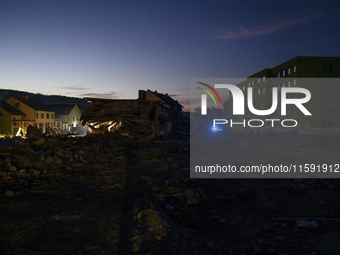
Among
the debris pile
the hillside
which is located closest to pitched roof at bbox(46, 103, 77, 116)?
the debris pile

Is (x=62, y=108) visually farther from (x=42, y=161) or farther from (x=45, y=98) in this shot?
(x=45, y=98)

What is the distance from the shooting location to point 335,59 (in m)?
37.2

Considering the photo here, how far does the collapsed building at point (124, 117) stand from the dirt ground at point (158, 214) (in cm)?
1005

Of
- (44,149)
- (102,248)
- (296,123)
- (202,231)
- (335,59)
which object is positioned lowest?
(202,231)

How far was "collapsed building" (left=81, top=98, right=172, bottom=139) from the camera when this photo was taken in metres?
22.1

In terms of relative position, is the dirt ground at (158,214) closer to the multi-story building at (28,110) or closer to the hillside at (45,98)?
the multi-story building at (28,110)

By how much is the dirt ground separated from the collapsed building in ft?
33.0

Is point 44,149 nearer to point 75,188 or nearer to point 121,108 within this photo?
point 75,188

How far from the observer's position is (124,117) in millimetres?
22438

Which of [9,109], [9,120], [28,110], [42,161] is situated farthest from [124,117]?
[28,110]

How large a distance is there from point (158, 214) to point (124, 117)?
17.2 meters

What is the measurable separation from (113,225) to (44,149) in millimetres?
8426

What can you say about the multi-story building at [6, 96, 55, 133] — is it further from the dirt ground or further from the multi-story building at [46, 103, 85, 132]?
the dirt ground

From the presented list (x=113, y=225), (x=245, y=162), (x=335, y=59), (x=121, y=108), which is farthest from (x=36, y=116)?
(x=335, y=59)
